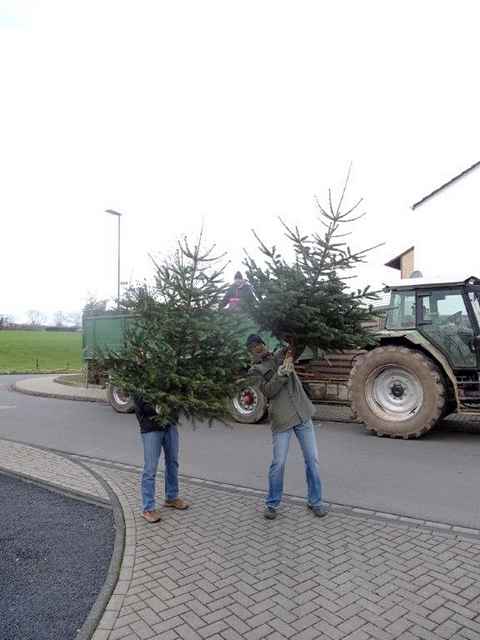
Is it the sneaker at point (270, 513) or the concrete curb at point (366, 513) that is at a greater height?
the sneaker at point (270, 513)

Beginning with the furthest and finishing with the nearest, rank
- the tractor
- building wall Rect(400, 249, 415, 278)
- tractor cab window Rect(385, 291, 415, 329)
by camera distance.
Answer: building wall Rect(400, 249, 415, 278) → tractor cab window Rect(385, 291, 415, 329) → the tractor

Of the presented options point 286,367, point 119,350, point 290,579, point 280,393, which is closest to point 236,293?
point 286,367

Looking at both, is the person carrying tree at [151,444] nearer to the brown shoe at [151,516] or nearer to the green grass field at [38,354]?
the brown shoe at [151,516]

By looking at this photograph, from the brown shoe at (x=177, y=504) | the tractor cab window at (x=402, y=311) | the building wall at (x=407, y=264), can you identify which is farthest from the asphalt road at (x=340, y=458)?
the building wall at (x=407, y=264)

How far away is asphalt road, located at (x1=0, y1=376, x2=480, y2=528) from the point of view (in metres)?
5.59

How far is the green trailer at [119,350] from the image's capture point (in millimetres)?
4941

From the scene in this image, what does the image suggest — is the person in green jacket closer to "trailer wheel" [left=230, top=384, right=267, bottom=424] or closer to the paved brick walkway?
the paved brick walkway

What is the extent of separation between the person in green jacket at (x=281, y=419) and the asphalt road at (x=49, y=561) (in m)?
1.55

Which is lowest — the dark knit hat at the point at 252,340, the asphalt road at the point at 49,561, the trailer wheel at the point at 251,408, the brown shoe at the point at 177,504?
the asphalt road at the point at 49,561

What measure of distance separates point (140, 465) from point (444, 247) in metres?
13.6

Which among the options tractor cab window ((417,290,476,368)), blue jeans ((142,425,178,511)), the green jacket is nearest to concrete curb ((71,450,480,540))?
the green jacket

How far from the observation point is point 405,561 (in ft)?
13.3

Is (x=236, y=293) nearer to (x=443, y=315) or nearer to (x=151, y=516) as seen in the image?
(x=151, y=516)

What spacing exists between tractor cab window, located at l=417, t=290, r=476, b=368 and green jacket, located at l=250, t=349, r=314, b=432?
456 cm
